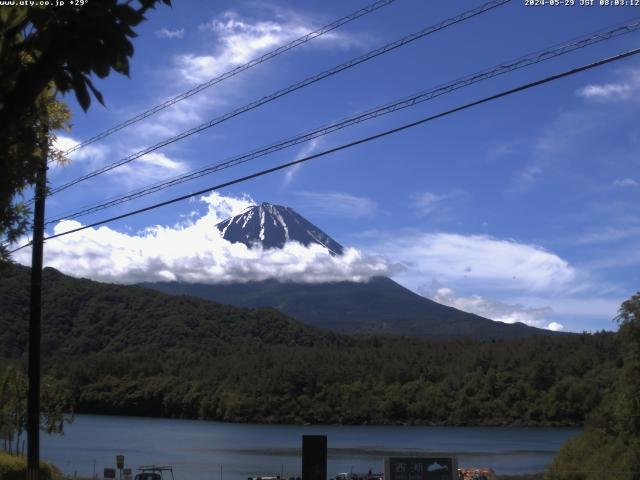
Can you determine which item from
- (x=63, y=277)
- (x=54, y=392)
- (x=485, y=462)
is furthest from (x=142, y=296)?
(x=54, y=392)

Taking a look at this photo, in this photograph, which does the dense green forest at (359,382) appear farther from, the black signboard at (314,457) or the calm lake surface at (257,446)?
the black signboard at (314,457)

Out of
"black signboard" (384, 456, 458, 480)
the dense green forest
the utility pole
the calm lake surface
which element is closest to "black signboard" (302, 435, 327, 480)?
"black signboard" (384, 456, 458, 480)

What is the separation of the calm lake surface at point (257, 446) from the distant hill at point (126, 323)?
42.3 metres

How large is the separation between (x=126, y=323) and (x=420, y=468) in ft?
596

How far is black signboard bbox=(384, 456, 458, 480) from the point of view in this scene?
9.82m

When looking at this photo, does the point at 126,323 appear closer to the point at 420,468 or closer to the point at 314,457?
the point at 420,468

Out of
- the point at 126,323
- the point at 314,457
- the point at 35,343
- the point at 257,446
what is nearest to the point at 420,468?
the point at 314,457

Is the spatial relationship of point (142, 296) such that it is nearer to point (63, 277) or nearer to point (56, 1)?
point (63, 277)

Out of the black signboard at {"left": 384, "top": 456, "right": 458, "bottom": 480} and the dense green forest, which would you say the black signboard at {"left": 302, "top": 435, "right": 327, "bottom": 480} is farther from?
the dense green forest

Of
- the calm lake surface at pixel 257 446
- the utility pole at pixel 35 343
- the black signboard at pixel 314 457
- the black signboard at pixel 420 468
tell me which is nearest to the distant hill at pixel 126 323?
the calm lake surface at pixel 257 446

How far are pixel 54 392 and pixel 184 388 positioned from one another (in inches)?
4123

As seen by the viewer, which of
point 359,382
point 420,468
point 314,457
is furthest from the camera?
point 359,382

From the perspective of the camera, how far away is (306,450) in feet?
23.7

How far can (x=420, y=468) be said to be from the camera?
989cm
